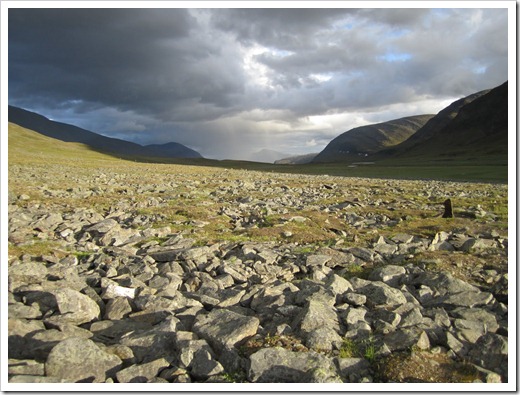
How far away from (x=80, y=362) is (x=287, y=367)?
3738 mm

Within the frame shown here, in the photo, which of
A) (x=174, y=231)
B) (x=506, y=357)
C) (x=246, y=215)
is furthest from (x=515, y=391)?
(x=246, y=215)

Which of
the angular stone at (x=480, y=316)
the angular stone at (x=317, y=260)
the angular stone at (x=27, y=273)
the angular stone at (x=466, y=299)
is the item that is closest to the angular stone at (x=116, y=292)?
the angular stone at (x=27, y=273)

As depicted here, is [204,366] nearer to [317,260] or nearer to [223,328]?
[223,328]

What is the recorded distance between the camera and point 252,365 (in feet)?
21.9

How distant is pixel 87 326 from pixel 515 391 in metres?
8.75

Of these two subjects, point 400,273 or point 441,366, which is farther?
point 400,273

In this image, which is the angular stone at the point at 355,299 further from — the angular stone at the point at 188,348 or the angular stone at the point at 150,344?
the angular stone at the point at 150,344

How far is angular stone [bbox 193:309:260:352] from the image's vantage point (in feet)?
24.6

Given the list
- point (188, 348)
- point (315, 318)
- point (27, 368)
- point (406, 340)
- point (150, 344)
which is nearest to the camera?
point (27, 368)

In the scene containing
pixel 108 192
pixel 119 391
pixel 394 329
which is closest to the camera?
pixel 119 391

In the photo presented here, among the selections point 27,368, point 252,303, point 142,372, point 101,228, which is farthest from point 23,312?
point 101,228

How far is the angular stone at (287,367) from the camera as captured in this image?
6.59 metres

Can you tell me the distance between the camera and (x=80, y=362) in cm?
674

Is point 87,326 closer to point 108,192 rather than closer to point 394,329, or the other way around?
point 394,329
